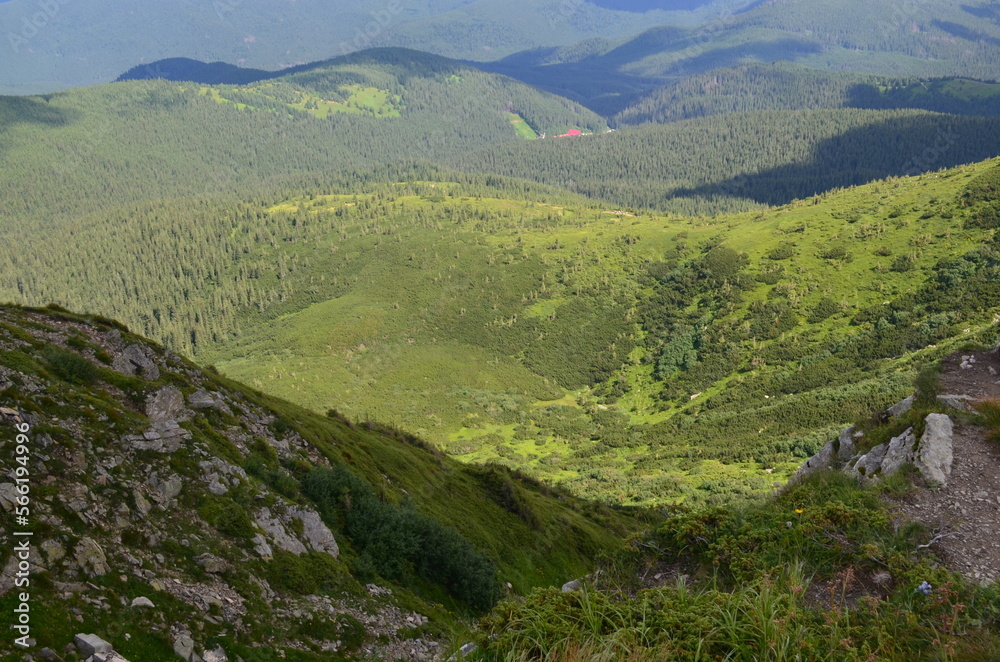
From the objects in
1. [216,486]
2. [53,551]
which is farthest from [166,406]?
[53,551]

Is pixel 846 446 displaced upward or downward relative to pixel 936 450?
downward

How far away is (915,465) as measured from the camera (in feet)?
57.0

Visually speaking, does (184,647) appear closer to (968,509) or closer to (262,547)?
(262,547)

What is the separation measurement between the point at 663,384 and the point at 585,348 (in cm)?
3341

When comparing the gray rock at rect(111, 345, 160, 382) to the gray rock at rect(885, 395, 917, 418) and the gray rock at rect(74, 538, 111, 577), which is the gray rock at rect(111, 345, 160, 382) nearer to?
the gray rock at rect(74, 538, 111, 577)

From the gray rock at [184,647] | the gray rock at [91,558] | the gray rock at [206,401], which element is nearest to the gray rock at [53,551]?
the gray rock at [91,558]

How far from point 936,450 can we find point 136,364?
3279 centimetres

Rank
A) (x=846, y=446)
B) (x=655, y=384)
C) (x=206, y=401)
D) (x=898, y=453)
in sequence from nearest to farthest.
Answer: (x=898, y=453), (x=846, y=446), (x=206, y=401), (x=655, y=384)

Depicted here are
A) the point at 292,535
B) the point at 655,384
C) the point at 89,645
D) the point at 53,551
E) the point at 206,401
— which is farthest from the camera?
the point at 655,384

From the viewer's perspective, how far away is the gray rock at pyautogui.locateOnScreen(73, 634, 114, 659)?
43.3 ft

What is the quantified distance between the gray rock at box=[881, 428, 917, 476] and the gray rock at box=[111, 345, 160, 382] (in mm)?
30580

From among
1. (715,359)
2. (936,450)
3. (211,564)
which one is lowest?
(715,359)

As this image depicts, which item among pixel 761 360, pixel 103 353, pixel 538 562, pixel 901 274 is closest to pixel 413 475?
pixel 538 562

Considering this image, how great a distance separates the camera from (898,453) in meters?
19.7
